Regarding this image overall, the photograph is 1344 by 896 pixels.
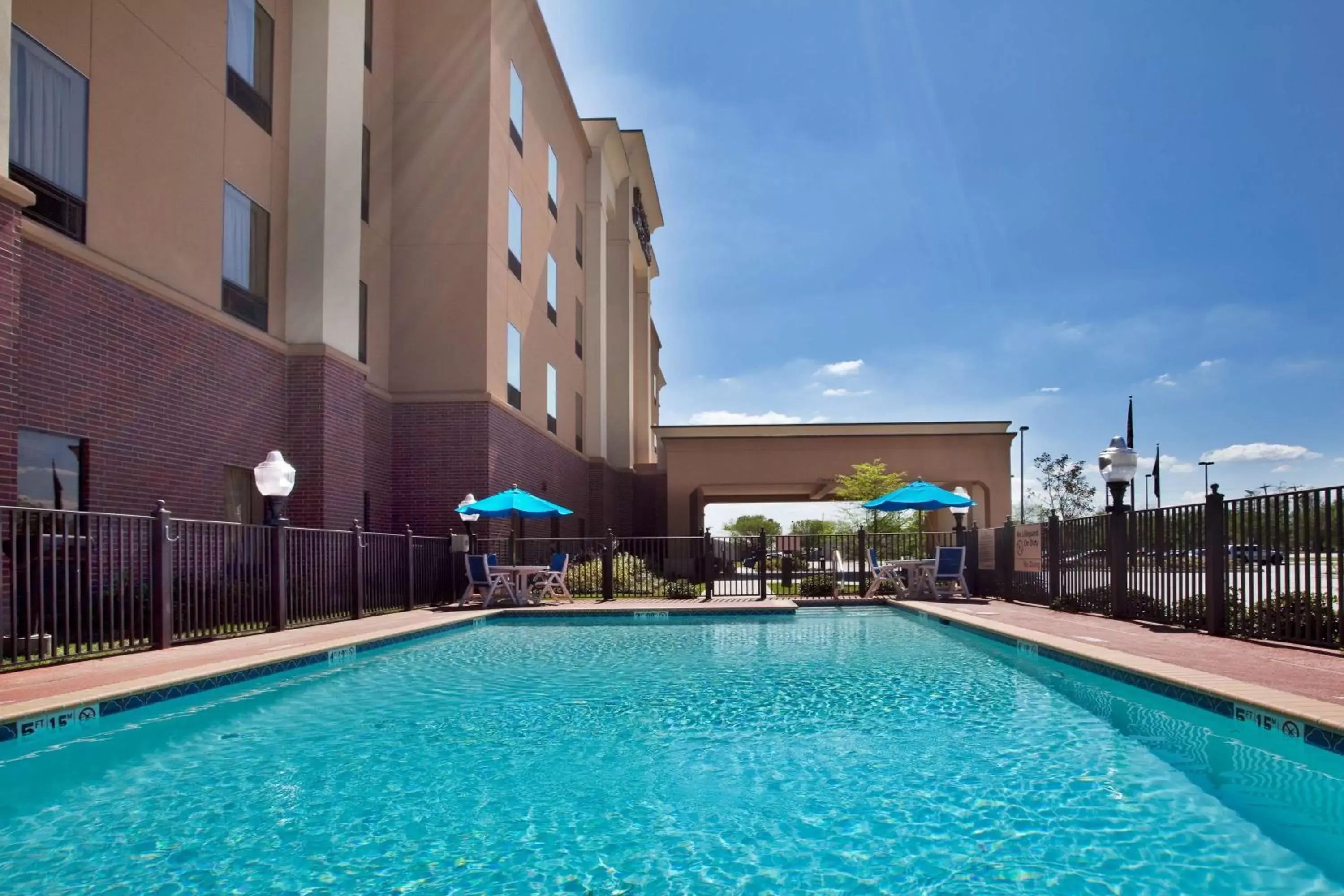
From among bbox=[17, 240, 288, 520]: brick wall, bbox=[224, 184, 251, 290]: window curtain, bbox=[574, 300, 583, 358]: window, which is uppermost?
bbox=[574, 300, 583, 358]: window

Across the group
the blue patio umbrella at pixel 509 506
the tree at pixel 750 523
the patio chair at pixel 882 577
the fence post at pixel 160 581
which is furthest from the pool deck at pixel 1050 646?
the tree at pixel 750 523

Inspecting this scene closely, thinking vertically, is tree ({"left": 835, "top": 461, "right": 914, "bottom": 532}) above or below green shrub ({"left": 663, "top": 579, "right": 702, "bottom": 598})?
above

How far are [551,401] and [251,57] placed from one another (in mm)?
11028

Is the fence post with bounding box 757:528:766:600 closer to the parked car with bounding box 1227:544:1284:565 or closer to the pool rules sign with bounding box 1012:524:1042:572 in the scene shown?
the pool rules sign with bounding box 1012:524:1042:572

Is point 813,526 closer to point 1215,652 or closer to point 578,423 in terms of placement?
point 578,423

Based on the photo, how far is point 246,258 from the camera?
12.3m

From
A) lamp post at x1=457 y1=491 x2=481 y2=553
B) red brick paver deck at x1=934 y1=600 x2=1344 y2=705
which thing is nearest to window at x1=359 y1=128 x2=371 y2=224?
lamp post at x1=457 y1=491 x2=481 y2=553

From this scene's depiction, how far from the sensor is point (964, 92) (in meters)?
16.5

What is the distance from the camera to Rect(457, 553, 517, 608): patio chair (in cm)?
1468

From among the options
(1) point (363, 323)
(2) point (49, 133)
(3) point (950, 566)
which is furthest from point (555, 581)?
(2) point (49, 133)

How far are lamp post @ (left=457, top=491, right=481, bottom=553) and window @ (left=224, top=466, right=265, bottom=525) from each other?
128 inches

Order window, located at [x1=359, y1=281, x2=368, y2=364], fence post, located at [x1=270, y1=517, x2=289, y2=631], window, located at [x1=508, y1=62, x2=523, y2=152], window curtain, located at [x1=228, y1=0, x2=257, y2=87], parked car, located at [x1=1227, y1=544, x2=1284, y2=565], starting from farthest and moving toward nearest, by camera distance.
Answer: window, located at [x1=508, y1=62, x2=523, y2=152], window, located at [x1=359, y1=281, x2=368, y2=364], window curtain, located at [x1=228, y1=0, x2=257, y2=87], fence post, located at [x1=270, y1=517, x2=289, y2=631], parked car, located at [x1=1227, y1=544, x2=1284, y2=565]

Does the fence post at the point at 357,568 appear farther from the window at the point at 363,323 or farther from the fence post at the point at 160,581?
the window at the point at 363,323

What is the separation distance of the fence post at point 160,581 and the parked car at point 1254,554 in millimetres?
10141
